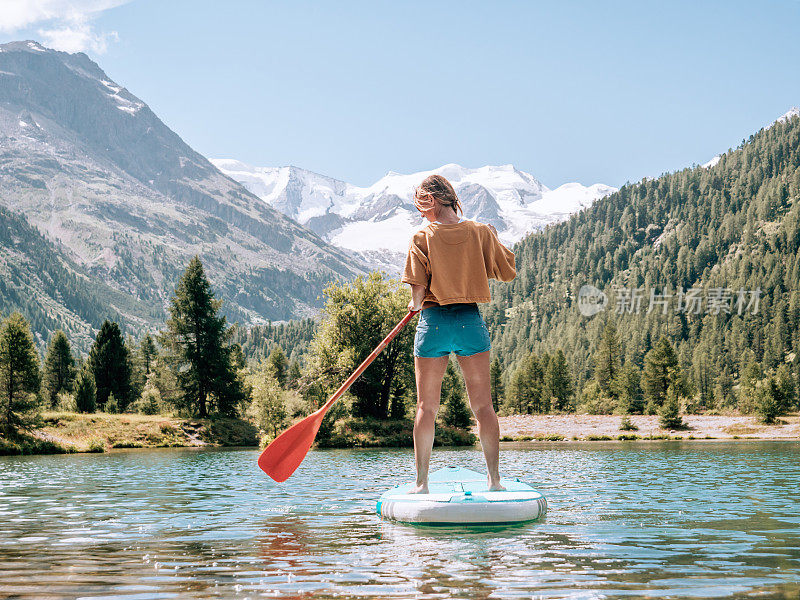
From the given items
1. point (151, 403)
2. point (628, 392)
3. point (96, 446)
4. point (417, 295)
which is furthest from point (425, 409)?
point (628, 392)

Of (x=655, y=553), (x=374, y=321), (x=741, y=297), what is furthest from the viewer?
(x=741, y=297)

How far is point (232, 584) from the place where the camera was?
5906 mm

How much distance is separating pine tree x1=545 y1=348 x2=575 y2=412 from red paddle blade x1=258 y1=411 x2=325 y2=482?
108 m

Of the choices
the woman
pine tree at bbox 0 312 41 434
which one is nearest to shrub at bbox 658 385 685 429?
pine tree at bbox 0 312 41 434

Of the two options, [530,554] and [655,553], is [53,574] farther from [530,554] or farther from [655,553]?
[655,553]

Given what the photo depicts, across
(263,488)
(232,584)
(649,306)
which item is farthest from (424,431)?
(649,306)

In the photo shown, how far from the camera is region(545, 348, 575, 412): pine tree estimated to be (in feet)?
376

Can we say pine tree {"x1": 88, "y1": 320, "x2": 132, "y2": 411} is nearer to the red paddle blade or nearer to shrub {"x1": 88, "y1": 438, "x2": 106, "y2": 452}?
shrub {"x1": 88, "y1": 438, "x2": 106, "y2": 452}

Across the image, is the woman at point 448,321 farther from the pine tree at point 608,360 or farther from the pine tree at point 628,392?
the pine tree at point 608,360

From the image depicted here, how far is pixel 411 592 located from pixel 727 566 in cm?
293

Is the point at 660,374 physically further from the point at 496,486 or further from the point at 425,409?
the point at 425,409

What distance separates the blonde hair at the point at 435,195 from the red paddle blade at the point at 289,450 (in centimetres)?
341

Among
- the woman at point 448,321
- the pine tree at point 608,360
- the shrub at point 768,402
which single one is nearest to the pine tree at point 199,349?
the woman at point 448,321

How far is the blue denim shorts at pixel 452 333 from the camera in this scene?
391 inches
